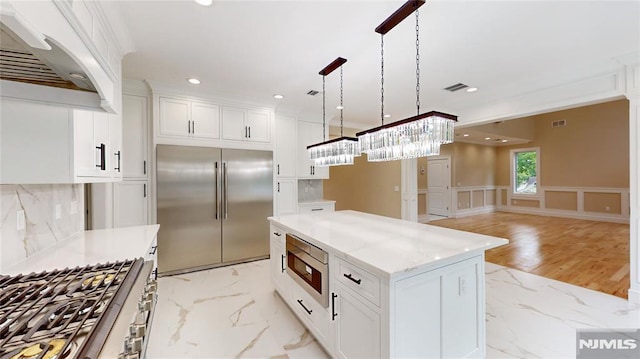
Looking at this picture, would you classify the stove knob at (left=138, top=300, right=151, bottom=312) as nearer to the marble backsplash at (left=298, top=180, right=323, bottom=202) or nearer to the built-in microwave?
the built-in microwave

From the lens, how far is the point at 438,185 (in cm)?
849

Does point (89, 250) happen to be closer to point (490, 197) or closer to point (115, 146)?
point (115, 146)

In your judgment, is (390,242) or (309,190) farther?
(309,190)

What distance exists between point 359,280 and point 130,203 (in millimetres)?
3247

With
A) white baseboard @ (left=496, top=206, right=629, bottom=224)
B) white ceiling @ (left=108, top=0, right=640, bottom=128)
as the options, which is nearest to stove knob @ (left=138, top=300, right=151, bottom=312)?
white ceiling @ (left=108, top=0, right=640, bottom=128)

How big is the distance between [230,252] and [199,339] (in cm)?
170

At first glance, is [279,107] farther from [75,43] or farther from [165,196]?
[75,43]

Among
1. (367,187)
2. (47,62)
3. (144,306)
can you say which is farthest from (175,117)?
(367,187)

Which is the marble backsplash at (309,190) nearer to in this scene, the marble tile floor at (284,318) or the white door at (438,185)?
the marble tile floor at (284,318)

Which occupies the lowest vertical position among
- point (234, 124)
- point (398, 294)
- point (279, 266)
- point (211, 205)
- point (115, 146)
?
point (279, 266)

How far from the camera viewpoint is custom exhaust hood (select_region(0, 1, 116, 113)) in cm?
62

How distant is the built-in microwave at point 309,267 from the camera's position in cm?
179

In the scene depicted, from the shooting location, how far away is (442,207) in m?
8.35

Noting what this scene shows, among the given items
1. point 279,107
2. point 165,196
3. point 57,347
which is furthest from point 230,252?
point 57,347
